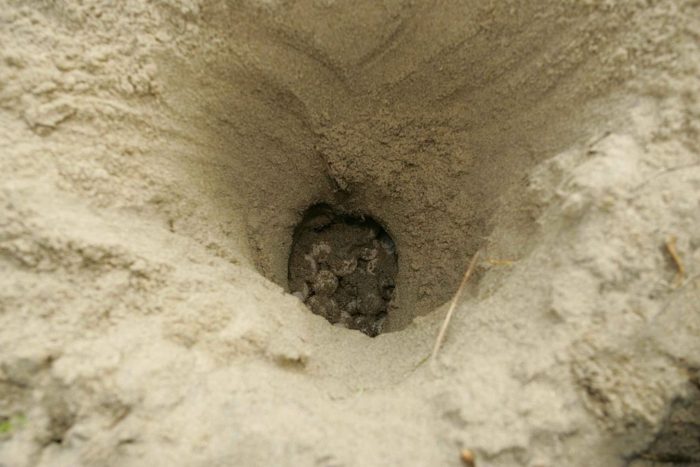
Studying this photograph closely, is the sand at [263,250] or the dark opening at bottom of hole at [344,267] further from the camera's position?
the dark opening at bottom of hole at [344,267]

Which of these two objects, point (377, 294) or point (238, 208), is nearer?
point (238, 208)

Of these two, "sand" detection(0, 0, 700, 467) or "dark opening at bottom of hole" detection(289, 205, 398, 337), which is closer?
"sand" detection(0, 0, 700, 467)

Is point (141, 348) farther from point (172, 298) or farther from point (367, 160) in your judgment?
point (367, 160)

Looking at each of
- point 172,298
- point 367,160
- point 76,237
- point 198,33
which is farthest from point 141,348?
point 367,160

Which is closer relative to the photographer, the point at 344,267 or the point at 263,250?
the point at 263,250
